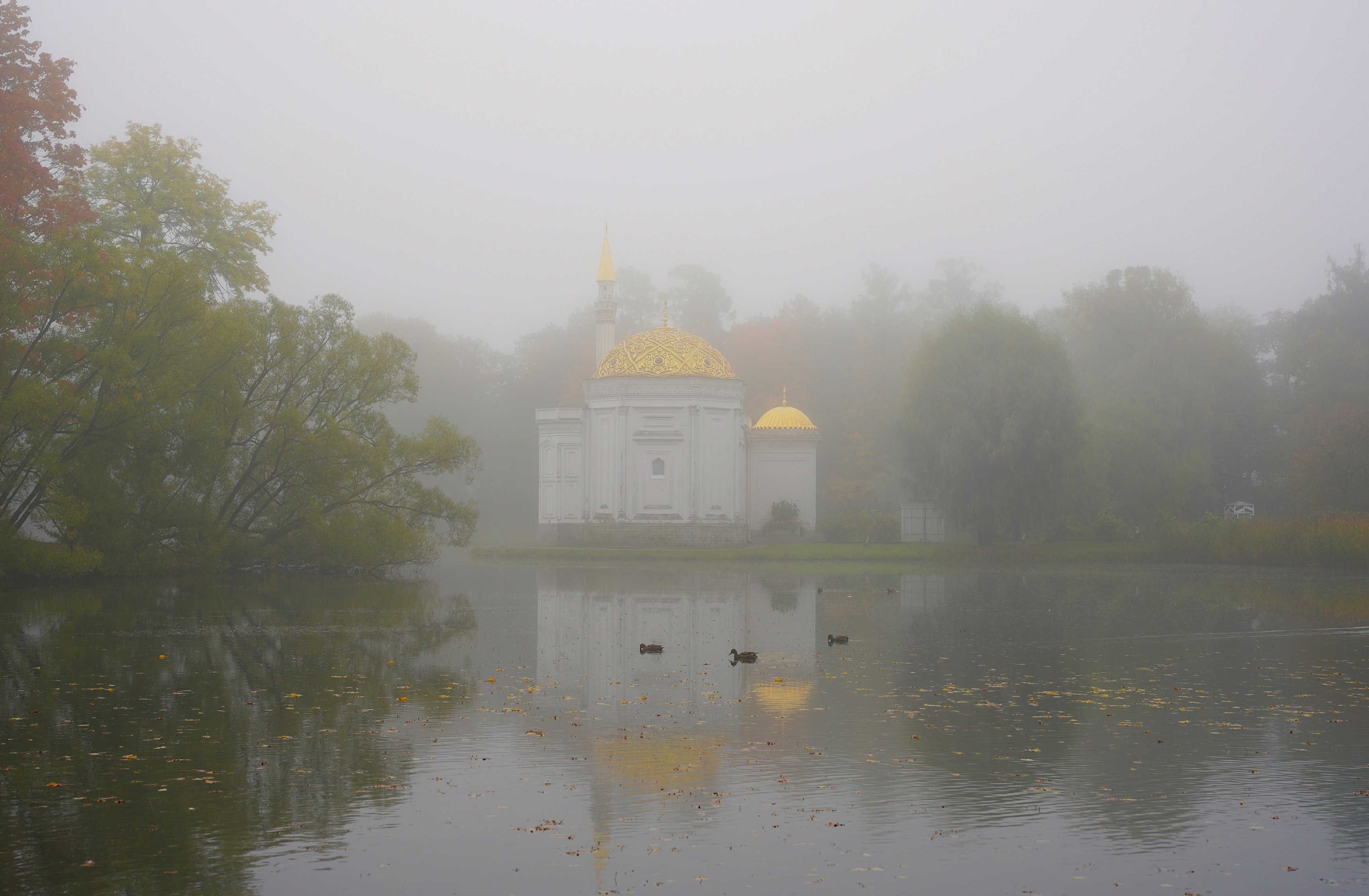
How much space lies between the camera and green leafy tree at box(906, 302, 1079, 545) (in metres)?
50.4

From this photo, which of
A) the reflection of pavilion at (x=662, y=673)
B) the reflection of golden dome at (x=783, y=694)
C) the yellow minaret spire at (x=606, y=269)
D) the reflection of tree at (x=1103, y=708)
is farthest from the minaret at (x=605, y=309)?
the reflection of golden dome at (x=783, y=694)

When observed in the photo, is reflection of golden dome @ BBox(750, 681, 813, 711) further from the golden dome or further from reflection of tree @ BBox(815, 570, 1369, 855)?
the golden dome

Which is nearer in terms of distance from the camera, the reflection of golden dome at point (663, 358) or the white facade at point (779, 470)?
the reflection of golden dome at point (663, 358)

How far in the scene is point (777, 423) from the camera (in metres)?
62.0

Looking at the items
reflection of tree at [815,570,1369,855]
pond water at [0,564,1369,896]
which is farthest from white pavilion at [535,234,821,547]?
pond water at [0,564,1369,896]

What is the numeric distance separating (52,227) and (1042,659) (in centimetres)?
3033

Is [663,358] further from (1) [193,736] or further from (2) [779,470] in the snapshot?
(1) [193,736]

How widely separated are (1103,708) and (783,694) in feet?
11.9

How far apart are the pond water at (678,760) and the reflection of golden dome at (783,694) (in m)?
0.11

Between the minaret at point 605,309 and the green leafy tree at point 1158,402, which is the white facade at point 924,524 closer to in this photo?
the green leafy tree at point 1158,402

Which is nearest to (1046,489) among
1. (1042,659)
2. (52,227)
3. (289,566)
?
(289,566)

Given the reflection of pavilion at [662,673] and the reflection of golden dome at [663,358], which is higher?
the reflection of golden dome at [663,358]

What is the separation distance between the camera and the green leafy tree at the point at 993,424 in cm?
5041

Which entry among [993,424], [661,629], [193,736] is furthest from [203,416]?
[993,424]
